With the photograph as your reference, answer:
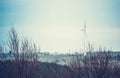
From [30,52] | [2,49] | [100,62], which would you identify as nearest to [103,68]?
[100,62]

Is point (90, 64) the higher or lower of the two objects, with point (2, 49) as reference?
lower

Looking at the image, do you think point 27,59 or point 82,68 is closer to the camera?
point 27,59

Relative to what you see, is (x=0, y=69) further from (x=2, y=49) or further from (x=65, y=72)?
(x=65, y=72)

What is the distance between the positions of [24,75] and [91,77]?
4484 mm

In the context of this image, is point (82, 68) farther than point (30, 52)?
Yes

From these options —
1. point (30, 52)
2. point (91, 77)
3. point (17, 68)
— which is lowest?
point (91, 77)

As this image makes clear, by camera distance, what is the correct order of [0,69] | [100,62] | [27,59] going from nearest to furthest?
[27,59] < [100,62] < [0,69]

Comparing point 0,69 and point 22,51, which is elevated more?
point 22,51

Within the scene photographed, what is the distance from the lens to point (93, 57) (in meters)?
15.2

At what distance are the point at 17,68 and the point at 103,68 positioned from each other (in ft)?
17.7

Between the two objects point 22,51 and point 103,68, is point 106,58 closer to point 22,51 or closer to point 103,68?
point 103,68

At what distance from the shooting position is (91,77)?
15.4m

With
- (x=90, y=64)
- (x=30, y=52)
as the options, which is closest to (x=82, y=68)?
(x=90, y=64)

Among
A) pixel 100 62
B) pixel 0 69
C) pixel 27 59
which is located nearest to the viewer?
pixel 27 59
